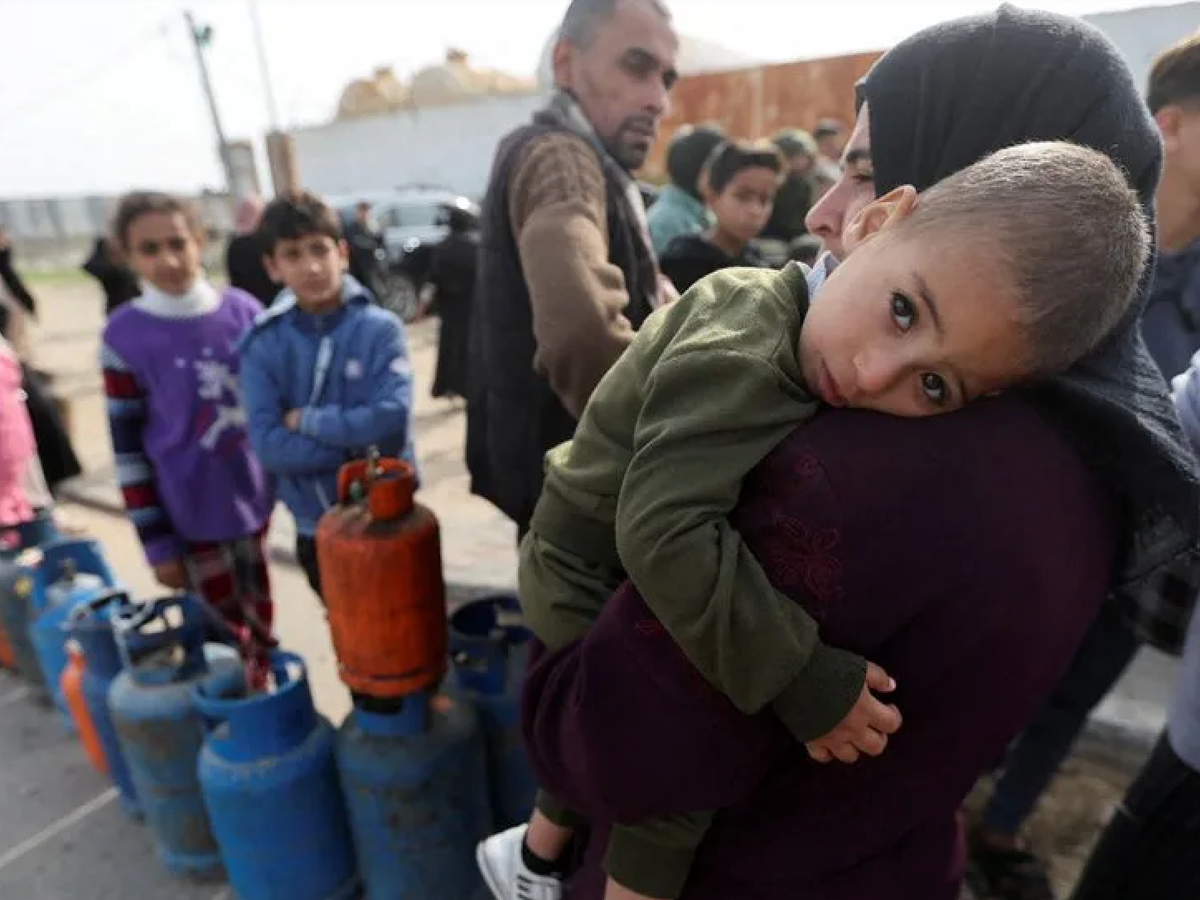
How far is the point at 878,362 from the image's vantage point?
708 millimetres

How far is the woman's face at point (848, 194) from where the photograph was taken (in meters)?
0.98

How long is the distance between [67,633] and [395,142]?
2724cm

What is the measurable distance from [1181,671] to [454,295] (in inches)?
170

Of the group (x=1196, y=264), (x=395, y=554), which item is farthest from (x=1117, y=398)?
(x=1196, y=264)

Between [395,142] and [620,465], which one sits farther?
[395,142]

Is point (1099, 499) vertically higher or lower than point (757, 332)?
lower

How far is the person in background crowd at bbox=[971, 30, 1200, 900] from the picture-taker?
66.0 inches

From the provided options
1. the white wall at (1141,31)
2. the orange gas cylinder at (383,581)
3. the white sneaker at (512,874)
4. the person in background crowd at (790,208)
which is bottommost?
the white sneaker at (512,874)

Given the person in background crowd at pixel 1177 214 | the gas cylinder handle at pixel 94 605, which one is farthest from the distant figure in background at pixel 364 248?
the person in background crowd at pixel 1177 214

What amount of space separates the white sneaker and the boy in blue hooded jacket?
4.19 feet

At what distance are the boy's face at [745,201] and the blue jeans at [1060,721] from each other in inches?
73.9

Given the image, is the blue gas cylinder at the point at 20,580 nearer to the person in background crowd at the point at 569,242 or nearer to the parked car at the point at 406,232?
the person in background crowd at the point at 569,242

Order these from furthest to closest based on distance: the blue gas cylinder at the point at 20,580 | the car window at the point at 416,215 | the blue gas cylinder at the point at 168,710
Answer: the car window at the point at 416,215
the blue gas cylinder at the point at 20,580
the blue gas cylinder at the point at 168,710

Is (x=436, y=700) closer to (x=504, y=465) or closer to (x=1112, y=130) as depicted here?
(x=504, y=465)
